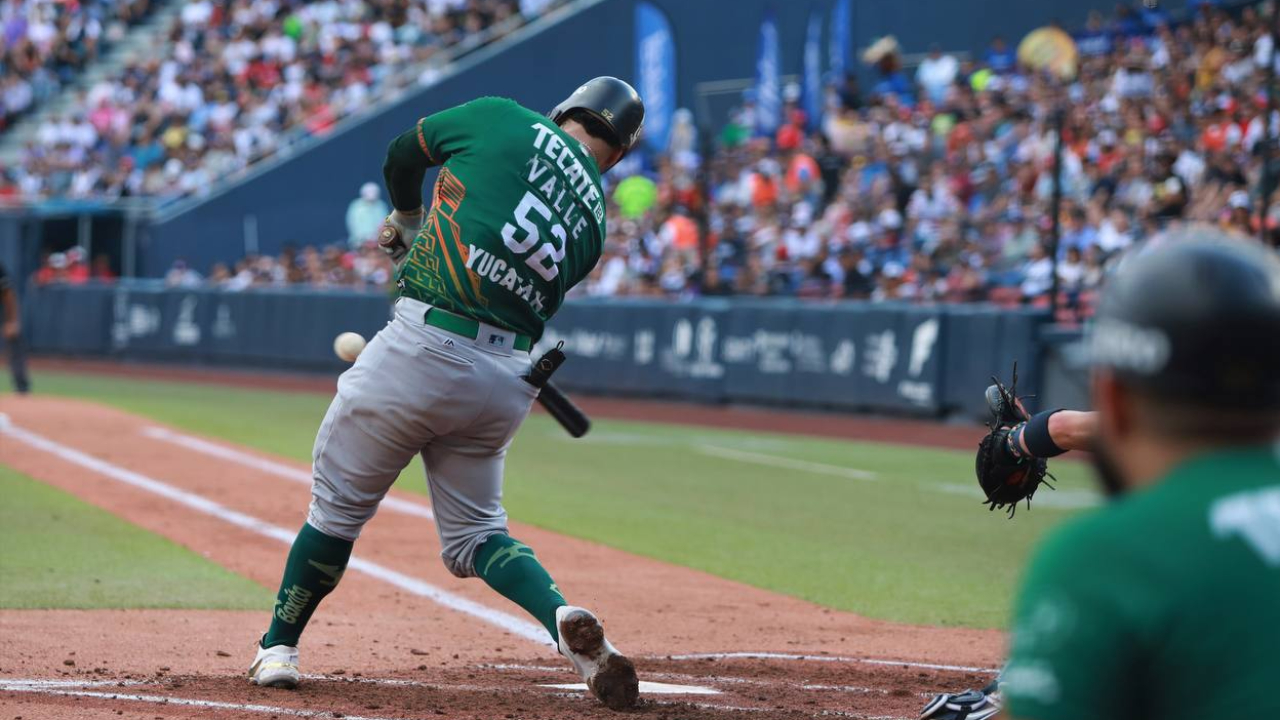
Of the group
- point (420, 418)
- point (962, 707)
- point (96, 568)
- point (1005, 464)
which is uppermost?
point (420, 418)

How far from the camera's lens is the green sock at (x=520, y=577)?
498cm

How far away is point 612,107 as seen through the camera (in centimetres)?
520

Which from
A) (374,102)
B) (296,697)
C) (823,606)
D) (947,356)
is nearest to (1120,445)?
(296,697)

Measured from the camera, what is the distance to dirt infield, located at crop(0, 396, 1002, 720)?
498 centimetres

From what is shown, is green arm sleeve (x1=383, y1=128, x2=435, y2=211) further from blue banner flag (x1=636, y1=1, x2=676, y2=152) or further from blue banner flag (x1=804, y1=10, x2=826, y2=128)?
blue banner flag (x1=636, y1=1, x2=676, y2=152)

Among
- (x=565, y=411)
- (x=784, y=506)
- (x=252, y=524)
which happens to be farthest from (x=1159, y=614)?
(x=784, y=506)

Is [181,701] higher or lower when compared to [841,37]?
lower

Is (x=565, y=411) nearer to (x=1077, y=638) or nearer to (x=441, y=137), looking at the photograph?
(x=441, y=137)

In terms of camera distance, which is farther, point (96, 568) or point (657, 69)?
point (657, 69)

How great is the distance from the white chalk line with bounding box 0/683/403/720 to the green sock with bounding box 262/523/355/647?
0.39m

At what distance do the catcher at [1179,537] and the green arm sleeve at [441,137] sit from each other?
330 cm

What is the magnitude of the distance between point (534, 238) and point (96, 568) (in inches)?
169

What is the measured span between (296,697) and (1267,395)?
3.77m

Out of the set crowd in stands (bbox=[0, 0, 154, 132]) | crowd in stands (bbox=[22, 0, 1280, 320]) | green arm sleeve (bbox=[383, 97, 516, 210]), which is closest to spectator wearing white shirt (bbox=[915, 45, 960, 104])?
crowd in stands (bbox=[22, 0, 1280, 320])
